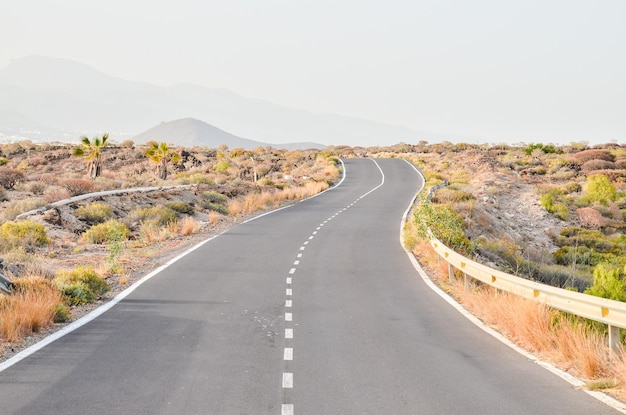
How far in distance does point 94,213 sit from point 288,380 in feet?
72.2

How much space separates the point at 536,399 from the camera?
682cm

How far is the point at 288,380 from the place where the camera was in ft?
24.3

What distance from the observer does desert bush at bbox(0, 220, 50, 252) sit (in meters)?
19.1

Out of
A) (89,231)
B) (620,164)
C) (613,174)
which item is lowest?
(89,231)

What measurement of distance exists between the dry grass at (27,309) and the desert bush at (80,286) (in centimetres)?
45

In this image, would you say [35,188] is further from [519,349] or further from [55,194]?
[519,349]

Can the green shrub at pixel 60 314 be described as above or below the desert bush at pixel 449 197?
below

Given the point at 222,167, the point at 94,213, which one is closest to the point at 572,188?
the point at 94,213

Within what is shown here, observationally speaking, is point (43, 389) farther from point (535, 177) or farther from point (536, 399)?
point (535, 177)

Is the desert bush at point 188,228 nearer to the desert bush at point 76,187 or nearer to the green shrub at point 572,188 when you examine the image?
the desert bush at point 76,187

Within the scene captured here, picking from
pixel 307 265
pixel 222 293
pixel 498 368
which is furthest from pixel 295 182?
pixel 498 368

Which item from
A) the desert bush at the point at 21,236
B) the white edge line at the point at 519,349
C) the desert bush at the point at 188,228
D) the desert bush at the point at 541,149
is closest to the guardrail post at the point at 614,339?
the white edge line at the point at 519,349

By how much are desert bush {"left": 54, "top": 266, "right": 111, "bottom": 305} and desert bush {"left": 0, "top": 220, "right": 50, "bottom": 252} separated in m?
6.59

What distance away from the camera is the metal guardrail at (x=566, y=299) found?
774 cm
